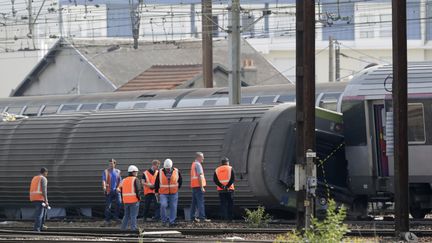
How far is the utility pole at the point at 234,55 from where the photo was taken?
3000 cm

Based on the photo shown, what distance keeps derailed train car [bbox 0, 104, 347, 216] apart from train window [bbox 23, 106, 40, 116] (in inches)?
309

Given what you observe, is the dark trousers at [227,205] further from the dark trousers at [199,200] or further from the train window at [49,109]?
the train window at [49,109]

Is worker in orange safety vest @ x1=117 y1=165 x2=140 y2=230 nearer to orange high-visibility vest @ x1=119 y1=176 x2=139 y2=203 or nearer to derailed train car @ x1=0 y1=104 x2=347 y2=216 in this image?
orange high-visibility vest @ x1=119 y1=176 x2=139 y2=203

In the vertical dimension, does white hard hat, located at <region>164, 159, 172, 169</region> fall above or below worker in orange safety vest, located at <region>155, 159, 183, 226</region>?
above

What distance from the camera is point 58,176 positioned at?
1075 inches

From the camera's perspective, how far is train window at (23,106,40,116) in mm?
37062

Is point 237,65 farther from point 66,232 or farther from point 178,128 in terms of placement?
point 66,232

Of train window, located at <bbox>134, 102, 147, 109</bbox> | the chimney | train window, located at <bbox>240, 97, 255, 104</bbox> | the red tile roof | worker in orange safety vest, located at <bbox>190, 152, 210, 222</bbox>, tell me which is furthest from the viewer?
the red tile roof

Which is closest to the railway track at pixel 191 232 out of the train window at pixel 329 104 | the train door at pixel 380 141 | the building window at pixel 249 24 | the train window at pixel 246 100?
the train door at pixel 380 141

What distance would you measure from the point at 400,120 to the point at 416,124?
4.88 meters

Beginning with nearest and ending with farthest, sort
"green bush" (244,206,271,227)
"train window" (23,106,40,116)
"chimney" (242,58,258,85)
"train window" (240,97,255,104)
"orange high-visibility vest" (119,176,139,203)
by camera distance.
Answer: "orange high-visibility vest" (119,176,139,203) → "green bush" (244,206,271,227) → "train window" (240,97,255,104) → "train window" (23,106,40,116) → "chimney" (242,58,258,85)

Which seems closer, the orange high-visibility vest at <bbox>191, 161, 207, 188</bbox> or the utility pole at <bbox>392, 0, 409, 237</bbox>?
the utility pole at <bbox>392, 0, 409, 237</bbox>

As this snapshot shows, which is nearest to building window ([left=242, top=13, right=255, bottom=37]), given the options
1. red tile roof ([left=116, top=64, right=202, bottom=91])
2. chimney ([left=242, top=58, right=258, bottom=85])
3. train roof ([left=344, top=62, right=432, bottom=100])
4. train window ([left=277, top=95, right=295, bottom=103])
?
chimney ([left=242, top=58, right=258, bottom=85])

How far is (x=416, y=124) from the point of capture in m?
23.9
